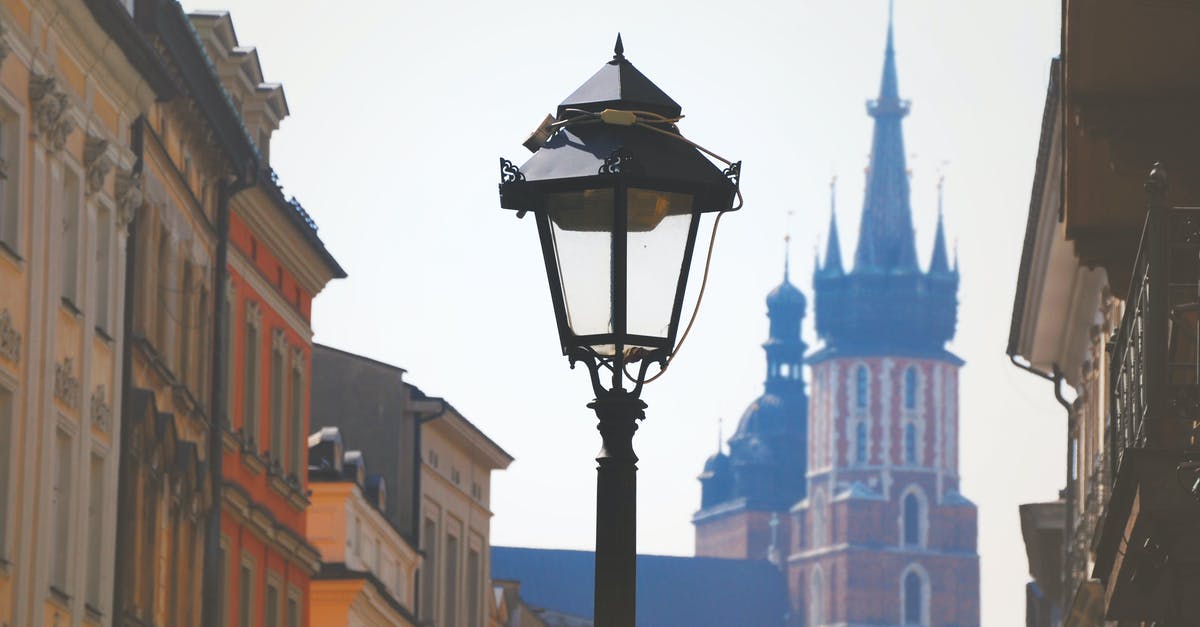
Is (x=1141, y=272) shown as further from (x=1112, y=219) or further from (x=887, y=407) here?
(x=887, y=407)

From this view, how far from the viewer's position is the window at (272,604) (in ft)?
98.0

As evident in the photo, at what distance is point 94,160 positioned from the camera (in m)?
20.9

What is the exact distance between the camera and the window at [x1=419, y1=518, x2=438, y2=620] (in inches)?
1583

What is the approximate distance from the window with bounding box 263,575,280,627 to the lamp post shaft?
71.2 ft

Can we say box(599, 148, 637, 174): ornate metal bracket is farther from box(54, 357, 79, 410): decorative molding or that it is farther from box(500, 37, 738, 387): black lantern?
box(54, 357, 79, 410): decorative molding

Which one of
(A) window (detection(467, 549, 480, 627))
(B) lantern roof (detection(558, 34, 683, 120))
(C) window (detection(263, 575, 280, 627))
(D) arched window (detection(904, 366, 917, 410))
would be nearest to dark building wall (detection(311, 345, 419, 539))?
(A) window (detection(467, 549, 480, 627))

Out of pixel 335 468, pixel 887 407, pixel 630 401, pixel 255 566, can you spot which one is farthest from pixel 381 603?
pixel 887 407

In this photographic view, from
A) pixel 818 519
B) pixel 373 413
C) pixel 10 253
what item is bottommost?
pixel 10 253

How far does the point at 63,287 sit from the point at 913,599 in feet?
502

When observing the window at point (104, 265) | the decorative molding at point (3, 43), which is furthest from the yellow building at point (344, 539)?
the decorative molding at point (3, 43)

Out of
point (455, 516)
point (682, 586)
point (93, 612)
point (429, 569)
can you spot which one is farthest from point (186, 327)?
point (682, 586)

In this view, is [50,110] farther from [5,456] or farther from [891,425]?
[891,425]

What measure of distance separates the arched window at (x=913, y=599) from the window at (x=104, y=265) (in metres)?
150

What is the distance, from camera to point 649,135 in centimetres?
845
